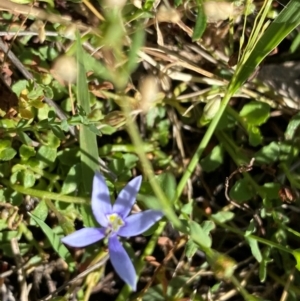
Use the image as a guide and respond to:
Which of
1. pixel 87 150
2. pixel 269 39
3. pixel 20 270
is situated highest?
pixel 269 39

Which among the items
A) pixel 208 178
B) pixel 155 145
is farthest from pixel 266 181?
pixel 155 145

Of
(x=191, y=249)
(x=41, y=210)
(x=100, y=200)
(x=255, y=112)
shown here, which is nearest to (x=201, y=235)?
(x=191, y=249)

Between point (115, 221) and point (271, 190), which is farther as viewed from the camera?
point (271, 190)

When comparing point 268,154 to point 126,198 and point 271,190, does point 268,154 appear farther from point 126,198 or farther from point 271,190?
point 126,198

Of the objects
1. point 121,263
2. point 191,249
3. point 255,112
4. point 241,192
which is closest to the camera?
point 121,263

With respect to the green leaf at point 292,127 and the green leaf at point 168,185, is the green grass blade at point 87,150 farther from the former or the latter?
the green leaf at point 292,127

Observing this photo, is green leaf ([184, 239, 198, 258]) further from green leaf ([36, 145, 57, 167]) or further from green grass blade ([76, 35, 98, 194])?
green leaf ([36, 145, 57, 167])

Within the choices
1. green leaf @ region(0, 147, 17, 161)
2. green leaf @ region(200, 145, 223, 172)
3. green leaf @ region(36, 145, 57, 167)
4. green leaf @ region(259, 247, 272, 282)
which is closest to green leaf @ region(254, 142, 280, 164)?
green leaf @ region(200, 145, 223, 172)

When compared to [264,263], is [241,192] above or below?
above

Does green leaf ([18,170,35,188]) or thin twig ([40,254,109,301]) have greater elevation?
green leaf ([18,170,35,188])
